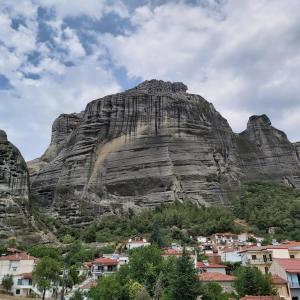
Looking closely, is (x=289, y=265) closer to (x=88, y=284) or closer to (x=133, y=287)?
(x=133, y=287)

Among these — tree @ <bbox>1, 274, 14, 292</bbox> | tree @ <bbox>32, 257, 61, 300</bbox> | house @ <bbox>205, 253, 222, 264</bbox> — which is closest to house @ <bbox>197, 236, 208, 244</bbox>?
house @ <bbox>205, 253, 222, 264</bbox>

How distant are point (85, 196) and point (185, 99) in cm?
4336

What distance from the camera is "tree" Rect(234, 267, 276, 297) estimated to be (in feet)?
136

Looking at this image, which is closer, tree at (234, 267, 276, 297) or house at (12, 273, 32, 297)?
tree at (234, 267, 276, 297)

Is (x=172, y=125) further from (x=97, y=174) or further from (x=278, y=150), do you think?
(x=278, y=150)

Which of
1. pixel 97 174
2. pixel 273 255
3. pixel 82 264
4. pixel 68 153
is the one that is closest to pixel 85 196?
pixel 97 174

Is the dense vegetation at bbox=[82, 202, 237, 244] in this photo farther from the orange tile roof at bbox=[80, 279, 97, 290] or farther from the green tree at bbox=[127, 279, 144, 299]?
the green tree at bbox=[127, 279, 144, 299]

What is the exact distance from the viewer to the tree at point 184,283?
132 feet

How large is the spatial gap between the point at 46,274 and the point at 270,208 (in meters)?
72.5

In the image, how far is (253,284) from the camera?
137 ft

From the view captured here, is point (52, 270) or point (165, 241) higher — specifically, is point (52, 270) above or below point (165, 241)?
below

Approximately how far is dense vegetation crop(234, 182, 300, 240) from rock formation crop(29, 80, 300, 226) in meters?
6.26

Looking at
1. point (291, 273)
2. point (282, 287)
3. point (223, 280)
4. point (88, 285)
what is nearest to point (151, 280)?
point (223, 280)

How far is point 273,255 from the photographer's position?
173 ft
